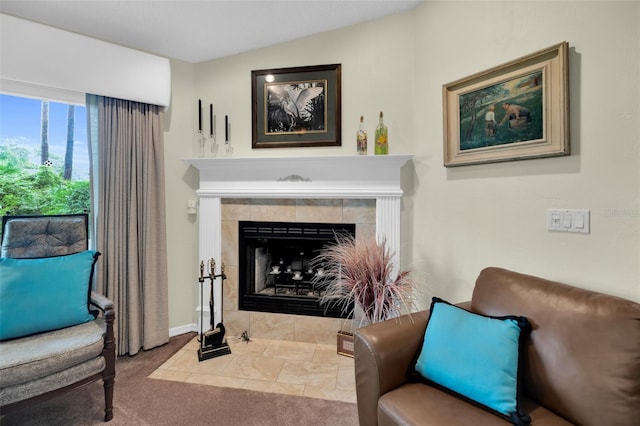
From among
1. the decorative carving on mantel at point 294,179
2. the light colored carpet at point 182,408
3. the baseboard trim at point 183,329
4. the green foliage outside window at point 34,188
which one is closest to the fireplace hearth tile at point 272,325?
the baseboard trim at point 183,329

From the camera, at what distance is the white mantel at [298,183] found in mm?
2393

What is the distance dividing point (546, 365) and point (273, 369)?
67.7 inches

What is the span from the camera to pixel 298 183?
2.53m

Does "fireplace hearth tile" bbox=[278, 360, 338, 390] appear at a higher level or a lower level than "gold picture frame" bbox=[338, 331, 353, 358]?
lower

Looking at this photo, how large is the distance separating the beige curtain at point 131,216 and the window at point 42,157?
244 mm

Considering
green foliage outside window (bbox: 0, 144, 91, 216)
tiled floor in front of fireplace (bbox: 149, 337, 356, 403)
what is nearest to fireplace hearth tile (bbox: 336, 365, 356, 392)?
tiled floor in front of fireplace (bbox: 149, 337, 356, 403)

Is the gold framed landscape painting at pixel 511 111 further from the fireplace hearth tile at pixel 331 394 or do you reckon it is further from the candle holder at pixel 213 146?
the candle holder at pixel 213 146

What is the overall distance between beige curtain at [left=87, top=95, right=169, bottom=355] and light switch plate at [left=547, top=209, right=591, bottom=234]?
2804mm

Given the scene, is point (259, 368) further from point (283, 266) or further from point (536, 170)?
point (536, 170)

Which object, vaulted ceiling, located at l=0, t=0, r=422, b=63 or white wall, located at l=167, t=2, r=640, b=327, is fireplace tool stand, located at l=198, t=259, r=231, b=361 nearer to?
white wall, located at l=167, t=2, r=640, b=327

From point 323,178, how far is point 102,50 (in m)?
1.94

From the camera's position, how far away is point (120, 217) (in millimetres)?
2359

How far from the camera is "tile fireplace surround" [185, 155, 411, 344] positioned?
7.91ft

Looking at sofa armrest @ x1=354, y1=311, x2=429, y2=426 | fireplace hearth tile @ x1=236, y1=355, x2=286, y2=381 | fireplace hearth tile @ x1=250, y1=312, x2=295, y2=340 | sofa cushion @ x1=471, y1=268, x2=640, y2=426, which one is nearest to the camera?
sofa cushion @ x1=471, y1=268, x2=640, y2=426
